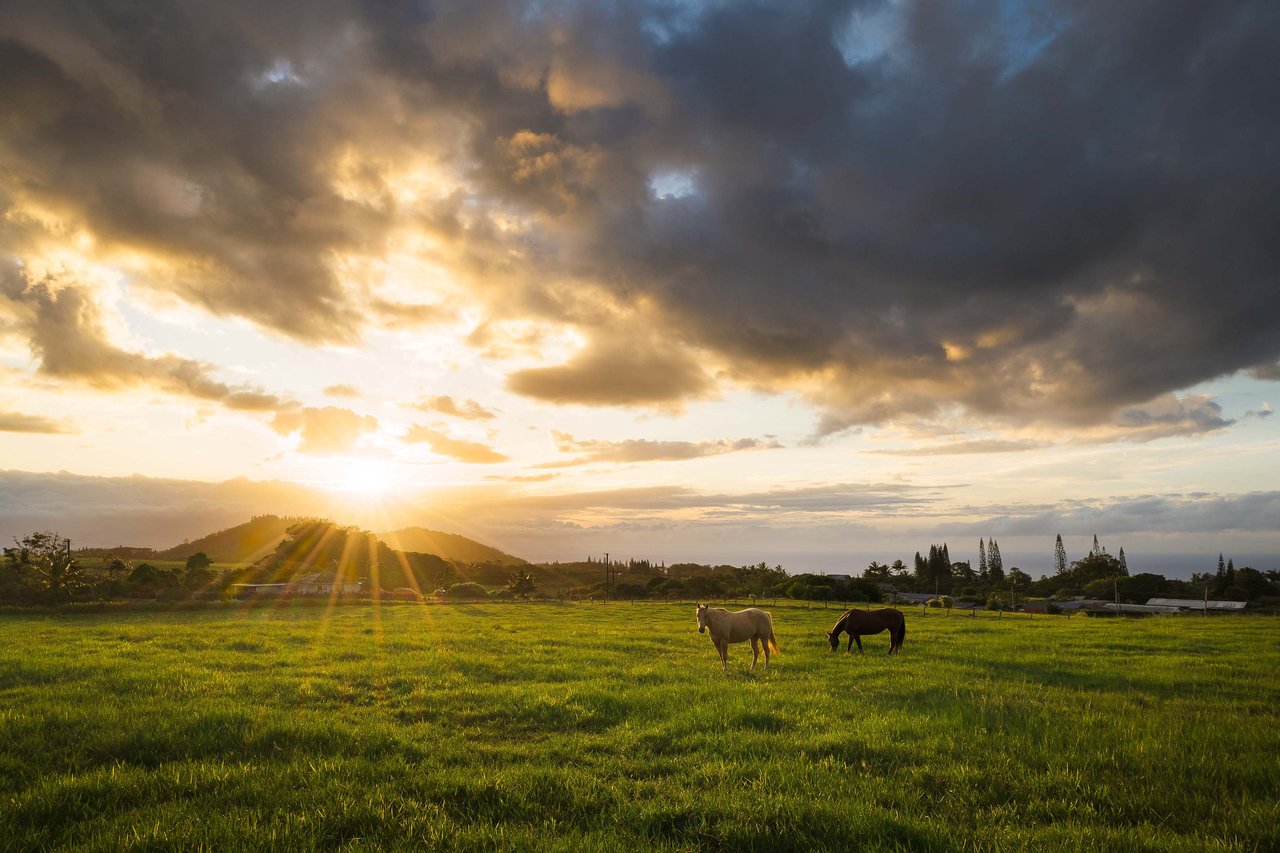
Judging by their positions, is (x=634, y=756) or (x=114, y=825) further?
(x=634, y=756)

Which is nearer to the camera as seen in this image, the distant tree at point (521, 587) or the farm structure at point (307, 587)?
the farm structure at point (307, 587)

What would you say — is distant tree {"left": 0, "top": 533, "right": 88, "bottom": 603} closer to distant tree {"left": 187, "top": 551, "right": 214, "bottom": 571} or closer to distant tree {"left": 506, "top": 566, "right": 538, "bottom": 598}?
distant tree {"left": 187, "top": 551, "right": 214, "bottom": 571}

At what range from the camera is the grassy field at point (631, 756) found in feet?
21.6

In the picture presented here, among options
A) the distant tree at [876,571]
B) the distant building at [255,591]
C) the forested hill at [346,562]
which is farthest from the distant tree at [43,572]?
the distant tree at [876,571]

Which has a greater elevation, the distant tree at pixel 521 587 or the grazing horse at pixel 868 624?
the grazing horse at pixel 868 624

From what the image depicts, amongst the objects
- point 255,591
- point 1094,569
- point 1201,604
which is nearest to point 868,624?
point 255,591

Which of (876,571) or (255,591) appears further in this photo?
(876,571)

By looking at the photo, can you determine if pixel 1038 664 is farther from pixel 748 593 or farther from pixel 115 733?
pixel 748 593

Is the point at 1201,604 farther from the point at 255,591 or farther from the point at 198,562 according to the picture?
the point at 198,562

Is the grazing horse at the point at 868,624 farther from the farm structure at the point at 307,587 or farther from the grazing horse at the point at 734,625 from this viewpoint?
the farm structure at the point at 307,587

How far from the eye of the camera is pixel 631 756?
365 inches

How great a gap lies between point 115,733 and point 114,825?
4159mm

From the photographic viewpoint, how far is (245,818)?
22.3 feet

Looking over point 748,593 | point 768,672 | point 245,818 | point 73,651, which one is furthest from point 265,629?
point 748,593
